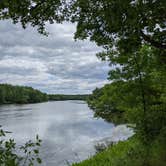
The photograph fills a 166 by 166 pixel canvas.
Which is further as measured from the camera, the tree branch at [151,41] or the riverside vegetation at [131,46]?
the tree branch at [151,41]

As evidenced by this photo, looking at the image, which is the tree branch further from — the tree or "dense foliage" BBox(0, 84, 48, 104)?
"dense foliage" BBox(0, 84, 48, 104)

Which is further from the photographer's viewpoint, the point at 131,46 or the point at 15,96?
the point at 15,96

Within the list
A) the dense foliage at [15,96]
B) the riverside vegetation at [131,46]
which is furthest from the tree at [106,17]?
the dense foliage at [15,96]

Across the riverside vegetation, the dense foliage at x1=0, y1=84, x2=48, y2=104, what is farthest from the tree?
the dense foliage at x1=0, y1=84, x2=48, y2=104

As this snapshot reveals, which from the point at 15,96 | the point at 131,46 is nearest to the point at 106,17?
the point at 131,46

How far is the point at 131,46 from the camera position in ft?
28.2

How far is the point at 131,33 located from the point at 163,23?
94 centimetres

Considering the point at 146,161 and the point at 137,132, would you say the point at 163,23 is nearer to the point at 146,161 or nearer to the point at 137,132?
the point at 146,161

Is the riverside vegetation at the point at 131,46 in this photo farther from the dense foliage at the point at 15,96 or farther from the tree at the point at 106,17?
the dense foliage at the point at 15,96

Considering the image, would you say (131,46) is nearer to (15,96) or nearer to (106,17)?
(106,17)

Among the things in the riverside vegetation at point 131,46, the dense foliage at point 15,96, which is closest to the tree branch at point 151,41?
the riverside vegetation at point 131,46

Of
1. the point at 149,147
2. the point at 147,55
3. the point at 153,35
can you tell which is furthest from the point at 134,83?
the point at 153,35

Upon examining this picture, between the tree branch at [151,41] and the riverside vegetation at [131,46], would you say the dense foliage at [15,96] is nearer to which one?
the riverside vegetation at [131,46]

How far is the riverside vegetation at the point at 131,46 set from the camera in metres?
7.21
